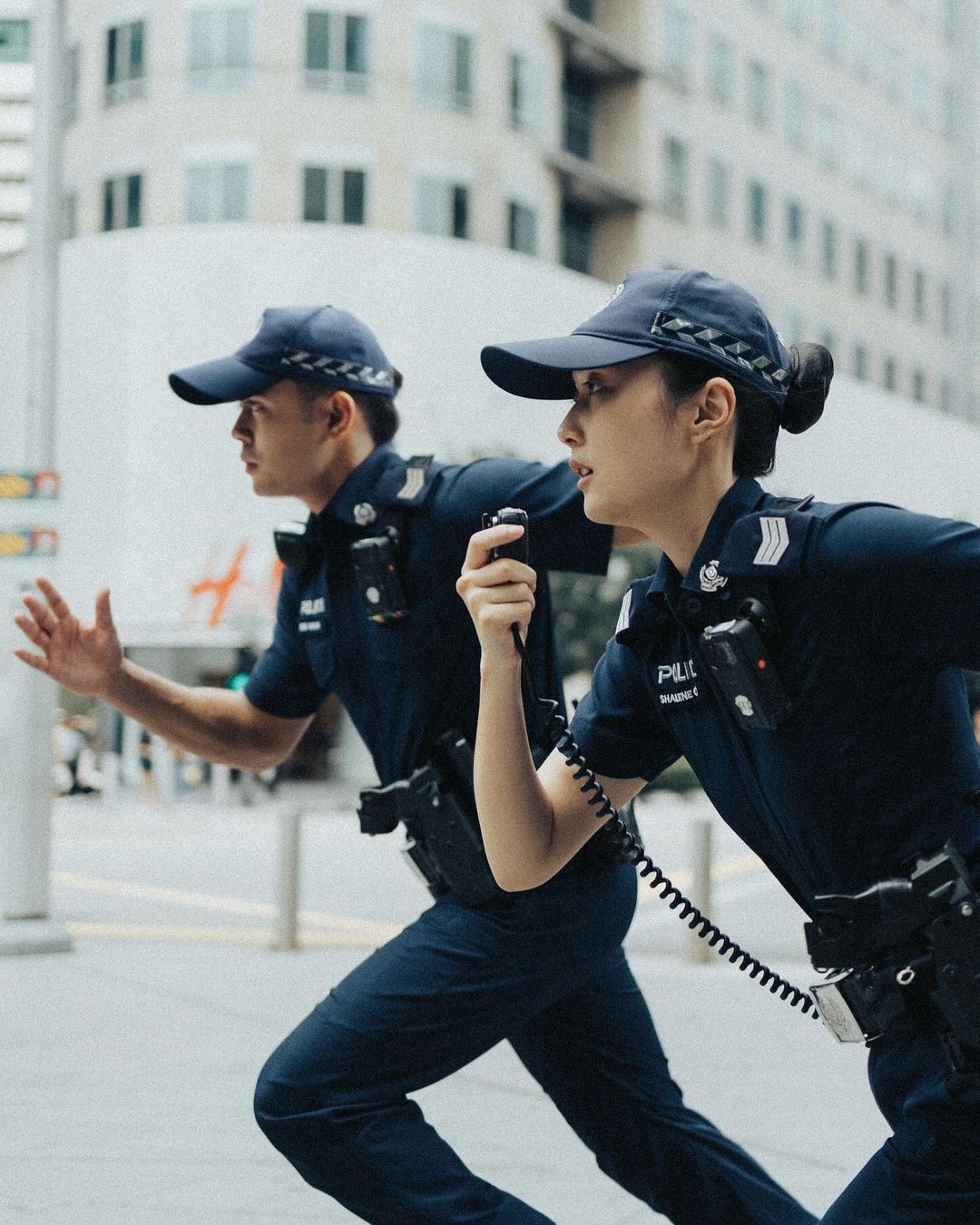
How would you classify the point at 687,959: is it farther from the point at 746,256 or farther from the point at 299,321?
the point at 746,256

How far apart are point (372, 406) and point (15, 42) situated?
24.6ft

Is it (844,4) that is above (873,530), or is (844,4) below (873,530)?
above

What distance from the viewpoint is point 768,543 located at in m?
2.31

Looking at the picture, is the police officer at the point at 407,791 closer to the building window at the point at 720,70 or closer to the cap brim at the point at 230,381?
the cap brim at the point at 230,381

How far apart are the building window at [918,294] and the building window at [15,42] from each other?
3977 cm

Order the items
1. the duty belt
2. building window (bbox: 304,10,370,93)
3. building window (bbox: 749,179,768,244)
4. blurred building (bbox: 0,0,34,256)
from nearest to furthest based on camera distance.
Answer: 1. the duty belt
2. blurred building (bbox: 0,0,34,256)
3. building window (bbox: 304,10,370,93)
4. building window (bbox: 749,179,768,244)

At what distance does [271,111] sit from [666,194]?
10.4m

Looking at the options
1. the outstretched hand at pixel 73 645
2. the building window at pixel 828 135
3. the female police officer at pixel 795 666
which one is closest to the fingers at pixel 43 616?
the outstretched hand at pixel 73 645

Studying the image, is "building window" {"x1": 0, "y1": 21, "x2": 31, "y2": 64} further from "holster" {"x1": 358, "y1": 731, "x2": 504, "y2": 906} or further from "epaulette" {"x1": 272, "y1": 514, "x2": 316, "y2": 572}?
"holster" {"x1": 358, "y1": 731, "x2": 504, "y2": 906}

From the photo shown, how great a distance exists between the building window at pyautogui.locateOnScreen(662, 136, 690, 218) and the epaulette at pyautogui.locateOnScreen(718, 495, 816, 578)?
3558 cm

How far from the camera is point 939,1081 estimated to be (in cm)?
225

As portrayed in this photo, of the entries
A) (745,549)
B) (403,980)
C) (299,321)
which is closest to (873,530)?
(745,549)

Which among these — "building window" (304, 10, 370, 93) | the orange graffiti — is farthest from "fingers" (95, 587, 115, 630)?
"building window" (304, 10, 370, 93)

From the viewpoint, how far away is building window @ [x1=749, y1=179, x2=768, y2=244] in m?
39.6
